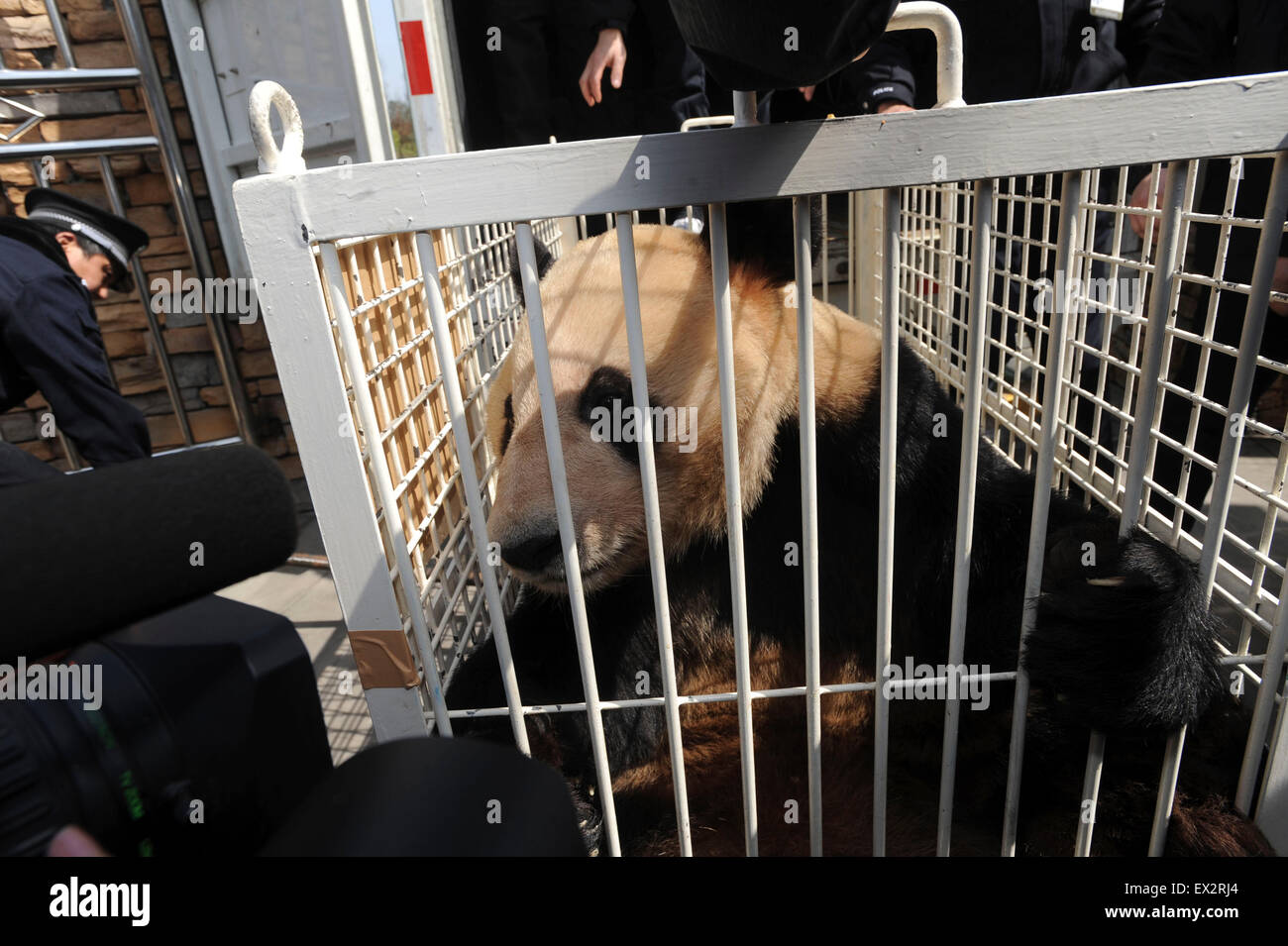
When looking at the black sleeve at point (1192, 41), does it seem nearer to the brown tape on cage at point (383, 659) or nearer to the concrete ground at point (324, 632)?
the brown tape on cage at point (383, 659)

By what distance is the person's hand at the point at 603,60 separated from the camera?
110 inches

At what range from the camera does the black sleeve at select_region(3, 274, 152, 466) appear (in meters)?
2.81

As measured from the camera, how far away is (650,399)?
1.42 m

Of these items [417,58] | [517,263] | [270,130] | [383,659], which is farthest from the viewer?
[417,58]

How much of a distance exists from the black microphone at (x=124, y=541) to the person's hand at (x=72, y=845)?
111mm

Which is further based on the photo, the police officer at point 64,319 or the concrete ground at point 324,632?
the police officer at point 64,319

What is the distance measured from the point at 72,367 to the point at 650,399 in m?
2.70

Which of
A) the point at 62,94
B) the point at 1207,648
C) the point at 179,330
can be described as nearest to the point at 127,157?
the point at 62,94

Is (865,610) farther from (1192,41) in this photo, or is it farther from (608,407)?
(1192,41)

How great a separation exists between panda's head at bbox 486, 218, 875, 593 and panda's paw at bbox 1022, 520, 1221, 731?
0.56 meters

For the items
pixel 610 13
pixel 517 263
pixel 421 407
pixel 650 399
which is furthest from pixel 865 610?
pixel 610 13

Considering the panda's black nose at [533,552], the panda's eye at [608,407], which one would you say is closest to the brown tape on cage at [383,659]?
the panda's black nose at [533,552]

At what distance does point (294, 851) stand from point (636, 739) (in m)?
1.10
